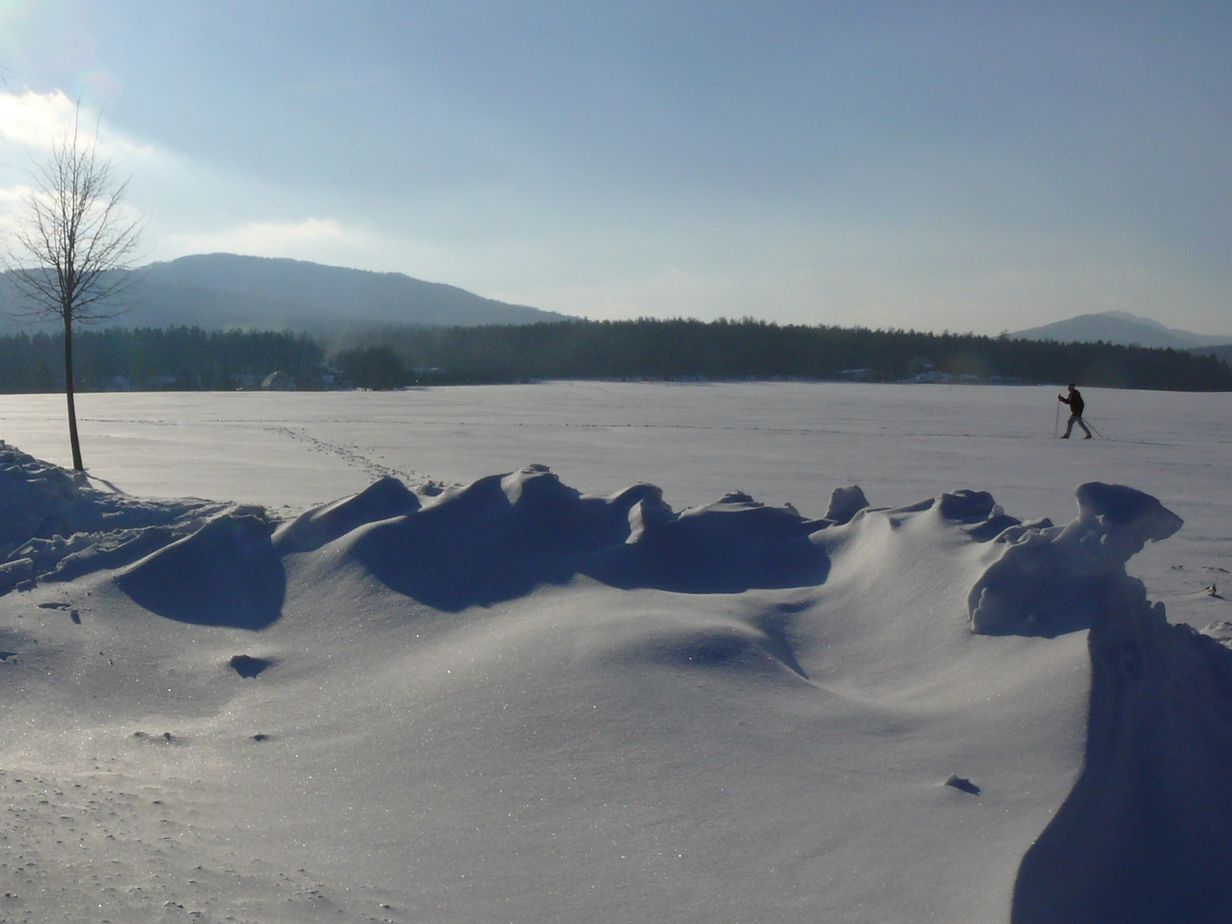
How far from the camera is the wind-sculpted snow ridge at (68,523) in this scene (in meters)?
6.52

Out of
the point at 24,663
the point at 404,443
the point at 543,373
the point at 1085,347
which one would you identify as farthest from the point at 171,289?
the point at 24,663

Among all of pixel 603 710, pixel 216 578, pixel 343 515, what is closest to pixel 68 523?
pixel 216 578

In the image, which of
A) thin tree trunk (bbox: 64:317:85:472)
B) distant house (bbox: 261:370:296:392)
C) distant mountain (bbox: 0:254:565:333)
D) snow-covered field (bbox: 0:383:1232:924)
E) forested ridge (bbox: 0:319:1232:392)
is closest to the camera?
snow-covered field (bbox: 0:383:1232:924)

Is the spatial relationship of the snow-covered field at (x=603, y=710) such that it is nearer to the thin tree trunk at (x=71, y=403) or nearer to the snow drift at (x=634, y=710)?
the snow drift at (x=634, y=710)

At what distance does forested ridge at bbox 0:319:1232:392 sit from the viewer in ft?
167

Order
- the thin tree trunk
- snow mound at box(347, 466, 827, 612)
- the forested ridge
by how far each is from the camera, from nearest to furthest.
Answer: snow mound at box(347, 466, 827, 612)
the thin tree trunk
the forested ridge

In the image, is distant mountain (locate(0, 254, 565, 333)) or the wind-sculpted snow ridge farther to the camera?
distant mountain (locate(0, 254, 565, 333))

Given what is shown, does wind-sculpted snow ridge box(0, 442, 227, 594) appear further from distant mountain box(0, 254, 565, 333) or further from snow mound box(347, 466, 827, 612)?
distant mountain box(0, 254, 565, 333)

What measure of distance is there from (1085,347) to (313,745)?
190ft

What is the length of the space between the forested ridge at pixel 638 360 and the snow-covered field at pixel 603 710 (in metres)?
40.1

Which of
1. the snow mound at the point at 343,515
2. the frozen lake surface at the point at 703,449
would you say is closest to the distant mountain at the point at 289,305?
the frozen lake surface at the point at 703,449

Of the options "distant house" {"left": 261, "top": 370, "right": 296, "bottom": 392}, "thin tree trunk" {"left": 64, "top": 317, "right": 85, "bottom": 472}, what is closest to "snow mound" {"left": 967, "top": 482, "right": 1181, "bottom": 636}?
"thin tree trunk" {"left": 64, "top": 317, "right": 85, "bottom": 472}

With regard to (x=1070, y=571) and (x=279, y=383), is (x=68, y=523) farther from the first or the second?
(x=279, y=383)

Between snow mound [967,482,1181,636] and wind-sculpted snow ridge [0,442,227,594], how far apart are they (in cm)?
545
